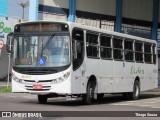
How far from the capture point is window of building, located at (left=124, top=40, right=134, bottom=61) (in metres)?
23.2

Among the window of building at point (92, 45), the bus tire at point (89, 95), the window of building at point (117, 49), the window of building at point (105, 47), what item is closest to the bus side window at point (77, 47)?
the window of building at point (92, 45)

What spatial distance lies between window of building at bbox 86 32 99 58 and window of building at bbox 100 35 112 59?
0.43 m

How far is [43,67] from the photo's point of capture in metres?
18.3

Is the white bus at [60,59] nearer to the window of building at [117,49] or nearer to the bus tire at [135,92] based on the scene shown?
the window of building at [117,49]

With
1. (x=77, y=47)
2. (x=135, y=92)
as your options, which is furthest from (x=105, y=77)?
(x=135, y=92)

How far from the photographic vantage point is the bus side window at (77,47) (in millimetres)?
18531

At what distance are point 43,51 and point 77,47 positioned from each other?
1.36 m

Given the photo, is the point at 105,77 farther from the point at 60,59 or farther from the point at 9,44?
the point at 9,44

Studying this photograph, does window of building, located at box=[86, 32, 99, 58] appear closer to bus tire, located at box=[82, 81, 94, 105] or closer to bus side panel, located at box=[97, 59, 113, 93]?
Result: bus side panel, located at box=[97, 59, 113, 93]

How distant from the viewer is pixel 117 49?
22062mm

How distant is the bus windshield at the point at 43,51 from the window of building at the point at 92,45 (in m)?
1.47

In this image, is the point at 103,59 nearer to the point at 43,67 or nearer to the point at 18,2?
the point at 43,67

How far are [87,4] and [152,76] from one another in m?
12.7

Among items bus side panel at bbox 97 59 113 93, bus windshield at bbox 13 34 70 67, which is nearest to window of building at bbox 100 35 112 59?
bus side panel at bbox 97 59 113 93
